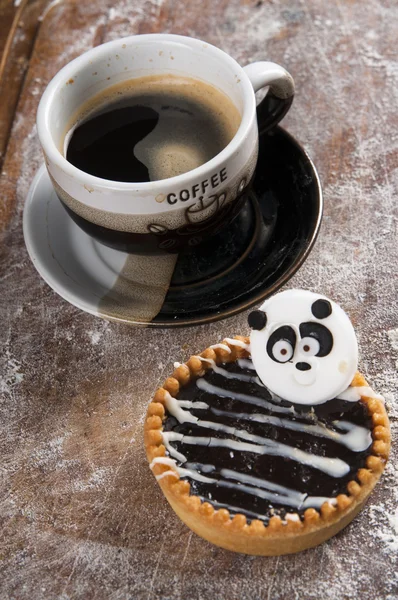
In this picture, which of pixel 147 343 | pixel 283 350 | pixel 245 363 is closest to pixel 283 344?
pixel 283 350

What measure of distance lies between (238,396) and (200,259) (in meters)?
0.33

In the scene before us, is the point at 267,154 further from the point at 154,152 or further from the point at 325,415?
the point at 325,415

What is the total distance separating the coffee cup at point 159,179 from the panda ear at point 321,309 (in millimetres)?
281

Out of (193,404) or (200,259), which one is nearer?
(193,404)

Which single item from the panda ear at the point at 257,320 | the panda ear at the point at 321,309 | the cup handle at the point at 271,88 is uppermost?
the cup handle at the point at 271,88

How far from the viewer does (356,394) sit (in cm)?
127

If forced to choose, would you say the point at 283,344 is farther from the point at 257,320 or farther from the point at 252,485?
the point at 252,485

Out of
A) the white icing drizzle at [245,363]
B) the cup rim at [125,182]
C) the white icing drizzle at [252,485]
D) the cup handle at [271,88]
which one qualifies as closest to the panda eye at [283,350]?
the white icing drizzle at [245,363]

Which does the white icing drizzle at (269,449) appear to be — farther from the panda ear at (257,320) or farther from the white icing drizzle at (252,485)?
the panda ear at (257,320)

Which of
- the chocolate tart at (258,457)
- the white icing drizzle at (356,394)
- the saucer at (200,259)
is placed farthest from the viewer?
the saucer at (200,259)

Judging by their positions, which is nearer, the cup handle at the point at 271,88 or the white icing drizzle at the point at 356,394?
the white icing drizzle at the point at 356,394

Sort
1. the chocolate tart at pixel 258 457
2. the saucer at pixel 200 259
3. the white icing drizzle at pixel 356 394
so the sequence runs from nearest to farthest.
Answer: the chocolate tart at pixel 258 457
the white icing drizzle at pixel 356 394
the saucer at pixel 200 259

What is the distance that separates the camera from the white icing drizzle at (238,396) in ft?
4.19

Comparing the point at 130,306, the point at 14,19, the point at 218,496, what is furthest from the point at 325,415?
the point at 14,19
